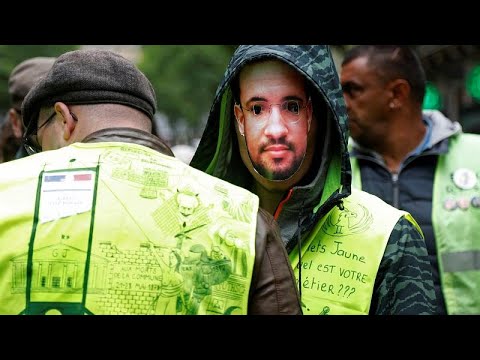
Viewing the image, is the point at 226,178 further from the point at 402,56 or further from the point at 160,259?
the point at 402,56

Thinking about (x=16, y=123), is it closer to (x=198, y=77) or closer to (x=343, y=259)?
(x=343, y=259)

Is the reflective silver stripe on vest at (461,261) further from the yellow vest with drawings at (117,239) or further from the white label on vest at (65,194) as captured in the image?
the white label on vest at (65,194)

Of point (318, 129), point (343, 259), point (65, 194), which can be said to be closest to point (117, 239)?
point (65, 194)

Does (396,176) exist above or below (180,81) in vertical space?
below

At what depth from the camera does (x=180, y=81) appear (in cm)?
2278

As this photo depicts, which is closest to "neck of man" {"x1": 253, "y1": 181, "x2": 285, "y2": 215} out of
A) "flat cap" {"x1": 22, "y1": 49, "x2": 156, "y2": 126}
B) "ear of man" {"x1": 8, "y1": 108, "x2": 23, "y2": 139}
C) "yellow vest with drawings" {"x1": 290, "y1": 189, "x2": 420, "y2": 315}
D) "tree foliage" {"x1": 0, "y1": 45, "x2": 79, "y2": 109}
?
"yellow vest with drawings" {"x1": 290, "y1": 189, "x2": 420, "y2": 315}

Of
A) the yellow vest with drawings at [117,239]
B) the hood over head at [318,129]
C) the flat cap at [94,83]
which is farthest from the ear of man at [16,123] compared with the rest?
the yellow vest with drawings at [117,239]

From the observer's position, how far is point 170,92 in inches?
894

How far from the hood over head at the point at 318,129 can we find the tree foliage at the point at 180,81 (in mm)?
17317

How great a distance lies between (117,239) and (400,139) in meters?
3.01

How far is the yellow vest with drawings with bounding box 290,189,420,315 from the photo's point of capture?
3.33 metres

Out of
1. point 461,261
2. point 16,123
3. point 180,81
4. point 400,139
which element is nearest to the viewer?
point 461,261
